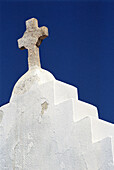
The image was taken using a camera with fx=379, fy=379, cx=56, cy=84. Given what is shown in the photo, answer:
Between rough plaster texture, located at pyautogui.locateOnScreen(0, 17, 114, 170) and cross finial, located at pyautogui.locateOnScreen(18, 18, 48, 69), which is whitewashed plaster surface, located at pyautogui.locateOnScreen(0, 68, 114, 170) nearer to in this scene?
rough plaster texture, located at pyautogui.locateOnScreen(0, 17, 114, 170)

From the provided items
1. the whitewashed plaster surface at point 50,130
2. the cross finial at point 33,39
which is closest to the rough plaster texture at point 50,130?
the whitewashed plaster surface at point 50,130

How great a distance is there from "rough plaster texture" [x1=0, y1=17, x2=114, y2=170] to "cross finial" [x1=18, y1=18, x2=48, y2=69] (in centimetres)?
27

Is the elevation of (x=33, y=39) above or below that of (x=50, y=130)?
above

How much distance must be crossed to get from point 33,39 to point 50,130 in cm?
245

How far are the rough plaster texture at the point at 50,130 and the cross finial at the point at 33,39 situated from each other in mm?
272

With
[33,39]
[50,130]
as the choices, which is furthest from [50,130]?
[33,39]

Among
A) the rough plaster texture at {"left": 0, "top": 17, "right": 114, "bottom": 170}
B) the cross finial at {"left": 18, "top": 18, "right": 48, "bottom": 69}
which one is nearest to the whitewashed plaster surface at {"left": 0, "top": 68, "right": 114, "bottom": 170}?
the rough plaster texture at {"left": 0, "top": 17, "right": 114, "bottom": 170}

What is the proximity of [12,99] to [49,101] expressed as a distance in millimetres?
1201

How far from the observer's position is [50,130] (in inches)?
291

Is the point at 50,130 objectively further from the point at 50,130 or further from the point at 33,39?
the point at 33,39

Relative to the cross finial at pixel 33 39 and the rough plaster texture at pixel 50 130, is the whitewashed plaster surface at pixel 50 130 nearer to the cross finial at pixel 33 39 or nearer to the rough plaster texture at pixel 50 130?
the rough plaster texture at pixel 50 130

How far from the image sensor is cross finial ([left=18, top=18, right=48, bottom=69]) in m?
8.69

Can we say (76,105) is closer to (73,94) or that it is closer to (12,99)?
(73,94)

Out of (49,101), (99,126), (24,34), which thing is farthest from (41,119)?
(24,34)
